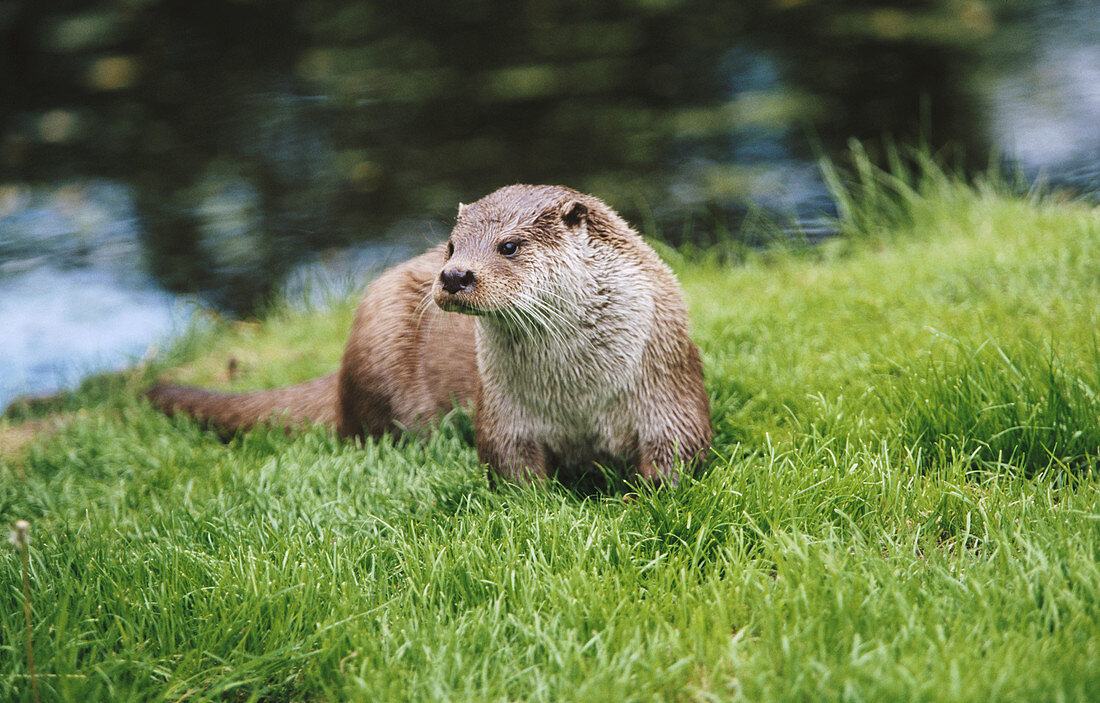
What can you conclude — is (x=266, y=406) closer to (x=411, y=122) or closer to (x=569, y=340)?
(x=569, y=340)

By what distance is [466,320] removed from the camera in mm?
3139

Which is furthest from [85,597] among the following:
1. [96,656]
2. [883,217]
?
[883,217]

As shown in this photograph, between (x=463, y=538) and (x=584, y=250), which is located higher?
(x=584, y=250)

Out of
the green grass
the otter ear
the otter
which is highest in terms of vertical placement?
the otter ear

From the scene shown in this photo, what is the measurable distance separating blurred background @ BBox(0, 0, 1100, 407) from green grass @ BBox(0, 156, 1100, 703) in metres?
2.54

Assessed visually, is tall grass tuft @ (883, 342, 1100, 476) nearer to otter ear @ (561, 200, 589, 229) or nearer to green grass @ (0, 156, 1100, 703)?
green grass @ (0, 156, 1100, 703)

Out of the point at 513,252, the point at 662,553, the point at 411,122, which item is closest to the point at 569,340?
the point at 513,252

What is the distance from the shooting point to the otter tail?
333cm

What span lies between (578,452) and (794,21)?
9.21 m

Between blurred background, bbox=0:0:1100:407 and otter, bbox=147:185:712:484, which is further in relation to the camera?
blurred background, bbox=0:0:1100:407

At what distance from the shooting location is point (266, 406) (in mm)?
3359

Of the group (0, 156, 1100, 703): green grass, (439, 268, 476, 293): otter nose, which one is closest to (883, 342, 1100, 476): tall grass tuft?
(0, 156, 1100, 703): green grass

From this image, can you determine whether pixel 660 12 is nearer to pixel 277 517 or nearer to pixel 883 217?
pixel 883 217

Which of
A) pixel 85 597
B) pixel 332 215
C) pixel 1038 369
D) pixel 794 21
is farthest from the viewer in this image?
pixel 794 21
